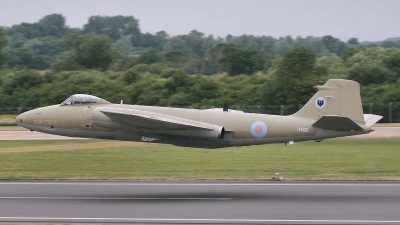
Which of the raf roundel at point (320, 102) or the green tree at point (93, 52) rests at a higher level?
the green tree at point (93, 52)

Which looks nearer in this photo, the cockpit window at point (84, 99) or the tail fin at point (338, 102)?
the tail fin at point (338, 102)

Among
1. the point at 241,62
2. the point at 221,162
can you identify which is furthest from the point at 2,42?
the point at 221,162

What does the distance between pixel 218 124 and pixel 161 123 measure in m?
2.14

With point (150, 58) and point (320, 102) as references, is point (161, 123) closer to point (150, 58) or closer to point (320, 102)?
point (320, 102)

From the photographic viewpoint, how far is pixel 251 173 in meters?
27.4

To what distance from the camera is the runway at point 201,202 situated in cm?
1797

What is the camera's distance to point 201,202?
20.6m

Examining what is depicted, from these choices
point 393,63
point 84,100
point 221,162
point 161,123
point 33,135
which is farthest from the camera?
point 393,63

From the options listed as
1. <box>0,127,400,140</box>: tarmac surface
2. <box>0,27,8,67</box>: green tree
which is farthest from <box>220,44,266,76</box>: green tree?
<box>0,127,400,140</box>: tarmac surface

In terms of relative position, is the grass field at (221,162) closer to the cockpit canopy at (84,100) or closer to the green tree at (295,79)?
the cockpit canopy at (84,100)

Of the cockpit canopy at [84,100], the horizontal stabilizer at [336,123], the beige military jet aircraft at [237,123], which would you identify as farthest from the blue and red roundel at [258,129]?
the cockpit canopy at [84,100]

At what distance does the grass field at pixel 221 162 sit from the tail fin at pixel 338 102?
399 cm

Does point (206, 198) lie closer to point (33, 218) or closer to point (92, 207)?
point (92, 207)

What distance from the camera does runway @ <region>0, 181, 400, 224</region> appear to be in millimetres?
17969
